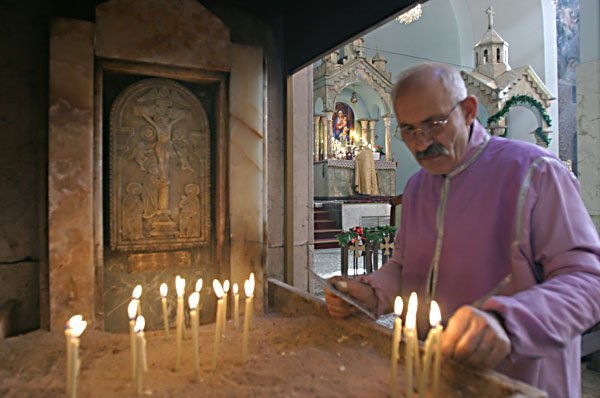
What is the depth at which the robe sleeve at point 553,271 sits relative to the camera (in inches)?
54.0

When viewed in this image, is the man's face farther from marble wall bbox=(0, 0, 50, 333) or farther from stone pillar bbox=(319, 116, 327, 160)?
stone pillar bbox=(319, 116, 327, 160)

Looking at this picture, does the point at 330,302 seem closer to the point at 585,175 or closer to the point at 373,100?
the point at 585,175

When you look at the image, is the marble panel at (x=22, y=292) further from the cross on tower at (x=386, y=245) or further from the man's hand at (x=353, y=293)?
the cross on tower at (x=386, y=245)

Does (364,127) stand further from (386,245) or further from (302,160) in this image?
(302,160)

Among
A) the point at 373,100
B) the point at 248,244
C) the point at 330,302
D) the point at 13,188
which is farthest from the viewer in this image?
the point at 373,100

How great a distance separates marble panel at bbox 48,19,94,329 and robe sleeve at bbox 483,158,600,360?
8.04 feet

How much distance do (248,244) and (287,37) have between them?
1.95 meters

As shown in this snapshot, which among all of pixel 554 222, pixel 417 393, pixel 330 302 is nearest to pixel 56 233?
pixel 330 302

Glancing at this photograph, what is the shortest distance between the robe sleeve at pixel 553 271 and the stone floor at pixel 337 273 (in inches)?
118

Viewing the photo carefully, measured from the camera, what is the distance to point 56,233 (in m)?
2.70

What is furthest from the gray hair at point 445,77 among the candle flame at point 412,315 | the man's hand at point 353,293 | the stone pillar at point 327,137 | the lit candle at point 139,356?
the stone pillar at point 327,137

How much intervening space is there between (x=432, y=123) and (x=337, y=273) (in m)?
6.59

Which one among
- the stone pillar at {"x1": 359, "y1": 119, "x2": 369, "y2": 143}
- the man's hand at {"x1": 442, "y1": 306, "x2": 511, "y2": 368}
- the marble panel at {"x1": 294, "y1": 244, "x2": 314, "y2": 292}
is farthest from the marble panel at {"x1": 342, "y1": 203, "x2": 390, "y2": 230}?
the man's hand at {"x1": 442, "y1": 306, "x2": 511, "y2": 368}

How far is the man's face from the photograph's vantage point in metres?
1.83
